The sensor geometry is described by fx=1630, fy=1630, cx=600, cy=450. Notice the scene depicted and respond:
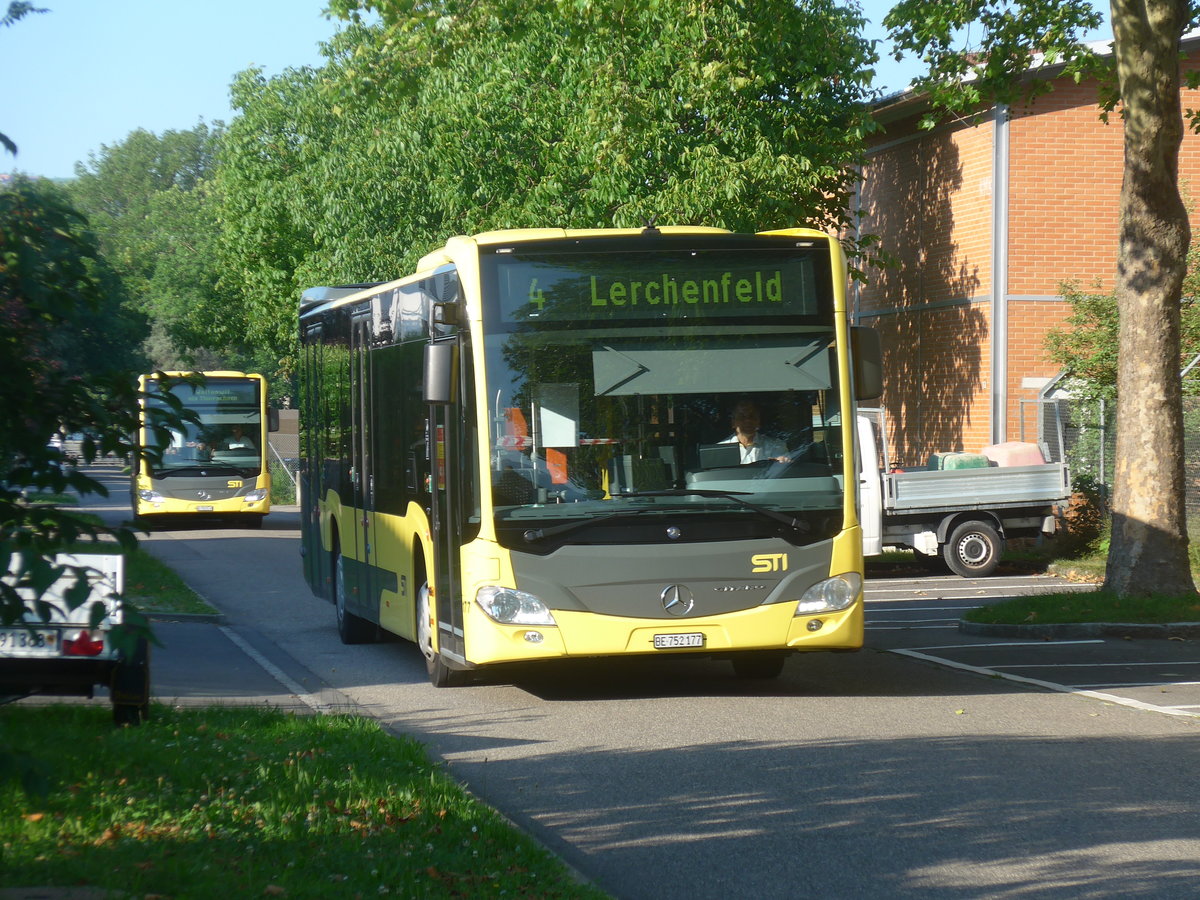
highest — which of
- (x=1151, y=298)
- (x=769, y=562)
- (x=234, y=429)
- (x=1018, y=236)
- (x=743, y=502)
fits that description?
(x=1018, y=236)

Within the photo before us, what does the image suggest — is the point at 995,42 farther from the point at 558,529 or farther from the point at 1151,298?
the point at 558,529

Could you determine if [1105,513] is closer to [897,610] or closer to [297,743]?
[897,610]

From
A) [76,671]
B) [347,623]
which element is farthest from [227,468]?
[76,671]

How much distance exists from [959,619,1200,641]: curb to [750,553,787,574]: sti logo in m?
4.92

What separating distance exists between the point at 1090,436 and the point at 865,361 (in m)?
13.2

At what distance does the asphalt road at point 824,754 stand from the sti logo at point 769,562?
872 millimetres

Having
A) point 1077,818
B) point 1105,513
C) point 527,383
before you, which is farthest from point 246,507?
point 1077,818

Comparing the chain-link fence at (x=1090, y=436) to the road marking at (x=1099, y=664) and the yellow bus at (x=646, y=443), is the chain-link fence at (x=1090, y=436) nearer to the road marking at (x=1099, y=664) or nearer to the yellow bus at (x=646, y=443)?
the road marking at (x=1099, y=664)

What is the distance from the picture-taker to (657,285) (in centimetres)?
1020

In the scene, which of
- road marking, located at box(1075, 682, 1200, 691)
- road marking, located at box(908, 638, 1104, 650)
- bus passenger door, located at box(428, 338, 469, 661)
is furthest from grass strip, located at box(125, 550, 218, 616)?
road marking, located at box(1075, 682, 1200, 691)

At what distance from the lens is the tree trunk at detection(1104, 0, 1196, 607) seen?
48.2 feet

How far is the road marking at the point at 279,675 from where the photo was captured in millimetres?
10469

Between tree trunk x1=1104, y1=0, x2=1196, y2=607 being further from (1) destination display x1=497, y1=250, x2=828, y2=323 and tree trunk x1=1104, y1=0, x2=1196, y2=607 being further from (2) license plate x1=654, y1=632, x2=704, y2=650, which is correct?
(2) license plate x1=654, y1=632, x2=704, y2=650

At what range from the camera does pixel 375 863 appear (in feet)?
19.0
